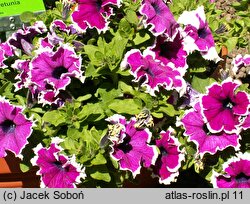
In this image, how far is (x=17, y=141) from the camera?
7.22ft

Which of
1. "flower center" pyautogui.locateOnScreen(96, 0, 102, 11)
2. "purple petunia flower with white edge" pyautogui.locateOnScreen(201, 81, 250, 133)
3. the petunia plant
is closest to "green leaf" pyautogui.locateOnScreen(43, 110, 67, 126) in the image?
the petunia plant

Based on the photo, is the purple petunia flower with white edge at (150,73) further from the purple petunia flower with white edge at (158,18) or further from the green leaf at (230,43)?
the green leaf at (230,43)

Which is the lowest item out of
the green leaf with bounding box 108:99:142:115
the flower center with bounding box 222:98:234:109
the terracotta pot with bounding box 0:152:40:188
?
the terracotta pot with bounding box 0:152:40:188

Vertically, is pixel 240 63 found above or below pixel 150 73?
below

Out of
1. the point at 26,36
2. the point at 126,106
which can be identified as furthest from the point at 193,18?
the point at 26,36

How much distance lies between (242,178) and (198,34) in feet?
2.22

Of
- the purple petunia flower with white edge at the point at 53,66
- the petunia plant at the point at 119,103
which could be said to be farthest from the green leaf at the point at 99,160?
the purple petunia flower with white edge at the point at 53,66

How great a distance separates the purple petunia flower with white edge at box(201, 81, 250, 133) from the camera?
2.25 m

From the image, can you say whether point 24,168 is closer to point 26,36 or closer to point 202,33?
point 26,36

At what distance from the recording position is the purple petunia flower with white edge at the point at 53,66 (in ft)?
7.36

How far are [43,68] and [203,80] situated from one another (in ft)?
2.40

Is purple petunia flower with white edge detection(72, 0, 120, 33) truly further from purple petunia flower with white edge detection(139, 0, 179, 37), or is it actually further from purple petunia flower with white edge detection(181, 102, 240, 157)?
purple petunia flower with white edge detection(181, 102, 240, 157)

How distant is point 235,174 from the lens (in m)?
2.24

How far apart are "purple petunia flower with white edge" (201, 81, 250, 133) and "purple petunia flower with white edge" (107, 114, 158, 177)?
0.26 meters
